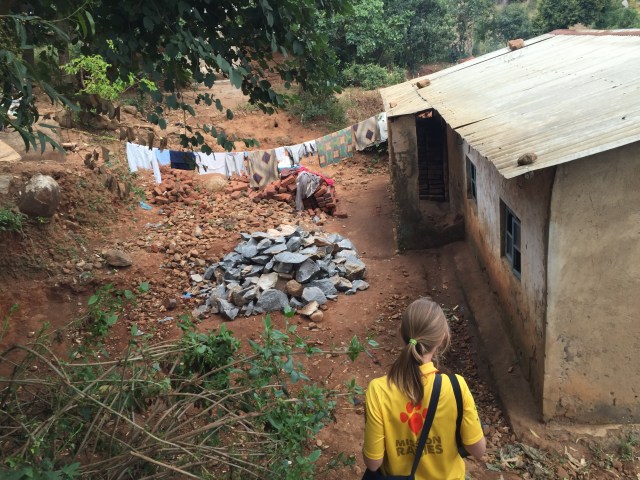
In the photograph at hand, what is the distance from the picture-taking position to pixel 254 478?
3.03m

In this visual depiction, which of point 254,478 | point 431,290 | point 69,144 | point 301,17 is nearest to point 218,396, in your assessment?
point 254,478

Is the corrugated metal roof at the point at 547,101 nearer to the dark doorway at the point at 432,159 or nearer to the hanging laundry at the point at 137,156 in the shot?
the dark doorway at the point at 432,159

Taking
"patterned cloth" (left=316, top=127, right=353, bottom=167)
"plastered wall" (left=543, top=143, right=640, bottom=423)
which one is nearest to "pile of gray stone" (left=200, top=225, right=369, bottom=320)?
"patterned cloth" (left=316, top=127, right=353, bottom=167)

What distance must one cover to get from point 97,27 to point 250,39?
127cm

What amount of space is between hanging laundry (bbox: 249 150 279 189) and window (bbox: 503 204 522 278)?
6329 millimetres

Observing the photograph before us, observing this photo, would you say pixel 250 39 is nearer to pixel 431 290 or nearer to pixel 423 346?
pixel 423 346

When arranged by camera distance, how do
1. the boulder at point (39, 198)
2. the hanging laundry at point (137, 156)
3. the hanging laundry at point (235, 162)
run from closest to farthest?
the boulder at point (39, 198) < the hanging laundry at point (137, 156) < the hanging laundry at point (235, 162)

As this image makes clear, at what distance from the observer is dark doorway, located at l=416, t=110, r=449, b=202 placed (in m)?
10.2

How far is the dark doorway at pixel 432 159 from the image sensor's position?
10250 mm

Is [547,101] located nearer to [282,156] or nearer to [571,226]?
[571,226]

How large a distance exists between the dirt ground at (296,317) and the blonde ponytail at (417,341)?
270cm

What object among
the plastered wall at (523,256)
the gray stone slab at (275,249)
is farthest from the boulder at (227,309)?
the plastered wall at (523,256)

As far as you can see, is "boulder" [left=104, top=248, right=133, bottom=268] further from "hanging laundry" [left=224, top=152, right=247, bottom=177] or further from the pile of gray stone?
"hanging laundry" [left=224, top=152, right=247, bottom=177]

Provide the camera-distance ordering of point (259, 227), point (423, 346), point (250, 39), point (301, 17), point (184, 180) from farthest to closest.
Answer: point (184, 180), point (259, 227), point (250, 39), point (301, 17), point (423, 346)
